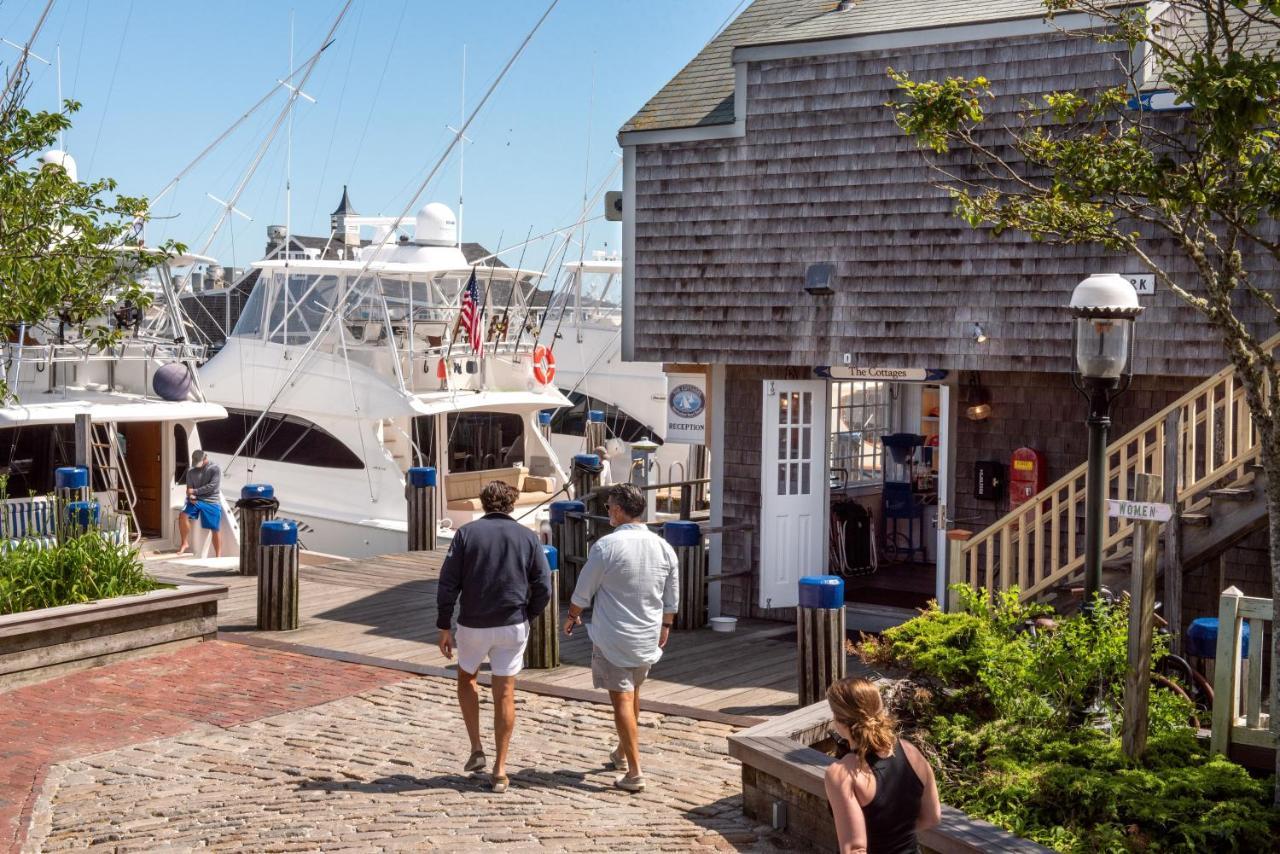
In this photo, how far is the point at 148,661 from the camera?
11.4m

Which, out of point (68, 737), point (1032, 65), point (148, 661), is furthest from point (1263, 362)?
point (148, 661)

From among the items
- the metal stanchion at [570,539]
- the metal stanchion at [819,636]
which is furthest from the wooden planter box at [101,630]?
the metal stanchion at [819,636]

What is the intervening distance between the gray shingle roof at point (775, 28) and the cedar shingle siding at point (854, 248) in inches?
9.3

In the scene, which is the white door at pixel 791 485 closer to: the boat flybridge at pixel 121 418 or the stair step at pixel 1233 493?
the stair step at pixel 1233 493

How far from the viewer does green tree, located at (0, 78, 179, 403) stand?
36.4ft

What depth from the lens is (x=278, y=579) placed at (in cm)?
1249

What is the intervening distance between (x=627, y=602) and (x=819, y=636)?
203 centimetres

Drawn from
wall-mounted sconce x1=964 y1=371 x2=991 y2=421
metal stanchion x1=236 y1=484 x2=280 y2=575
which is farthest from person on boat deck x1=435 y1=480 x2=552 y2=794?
metal stanchion x1=236 y1=484 x2=280 y2=575

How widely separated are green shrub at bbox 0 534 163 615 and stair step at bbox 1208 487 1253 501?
27.2ft

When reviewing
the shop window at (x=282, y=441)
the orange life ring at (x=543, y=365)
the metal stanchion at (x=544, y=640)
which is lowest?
the metal stanchion at (x=544, y=640)

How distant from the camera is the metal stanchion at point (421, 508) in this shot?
17391 mm

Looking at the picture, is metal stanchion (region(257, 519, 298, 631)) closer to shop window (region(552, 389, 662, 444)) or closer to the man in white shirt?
the man in white shirt

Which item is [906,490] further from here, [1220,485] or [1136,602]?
[1136,602]

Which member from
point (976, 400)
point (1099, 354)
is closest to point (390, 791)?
point (1099, 354)
